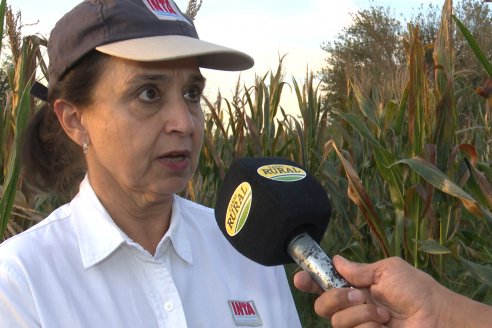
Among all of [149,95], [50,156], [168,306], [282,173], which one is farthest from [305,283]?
[50,156]

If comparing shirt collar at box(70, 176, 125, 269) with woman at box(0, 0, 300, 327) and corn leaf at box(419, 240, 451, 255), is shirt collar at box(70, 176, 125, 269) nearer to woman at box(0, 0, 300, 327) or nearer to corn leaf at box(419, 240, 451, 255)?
woman at box(0, 0, 300, 327)

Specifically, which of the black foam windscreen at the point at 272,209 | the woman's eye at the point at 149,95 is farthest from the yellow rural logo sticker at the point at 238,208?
the woman's eye at the point at 149,95

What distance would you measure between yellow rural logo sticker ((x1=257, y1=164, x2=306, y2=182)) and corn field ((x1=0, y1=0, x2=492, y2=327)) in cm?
109

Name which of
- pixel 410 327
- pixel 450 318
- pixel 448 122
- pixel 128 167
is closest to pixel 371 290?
pixel 410 327

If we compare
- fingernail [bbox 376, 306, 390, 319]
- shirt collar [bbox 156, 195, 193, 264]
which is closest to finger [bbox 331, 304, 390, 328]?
fingernail [bbox 376, 306, 390, 319]

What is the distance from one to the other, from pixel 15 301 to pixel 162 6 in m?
0.82

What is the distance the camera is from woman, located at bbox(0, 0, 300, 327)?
168cm

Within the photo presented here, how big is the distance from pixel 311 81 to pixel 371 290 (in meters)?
3.33

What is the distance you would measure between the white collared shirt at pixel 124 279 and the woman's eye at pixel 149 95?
0.93 ft

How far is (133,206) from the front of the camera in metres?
1.90

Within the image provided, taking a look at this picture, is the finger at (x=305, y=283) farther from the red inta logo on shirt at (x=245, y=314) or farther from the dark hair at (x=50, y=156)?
the dark hair at (x=50, y=156)

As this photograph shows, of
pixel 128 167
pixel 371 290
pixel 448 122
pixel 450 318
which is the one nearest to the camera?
pixel 371 290

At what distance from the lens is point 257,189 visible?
4.92 ft

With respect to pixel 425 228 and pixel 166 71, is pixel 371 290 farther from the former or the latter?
pixel 425 228
